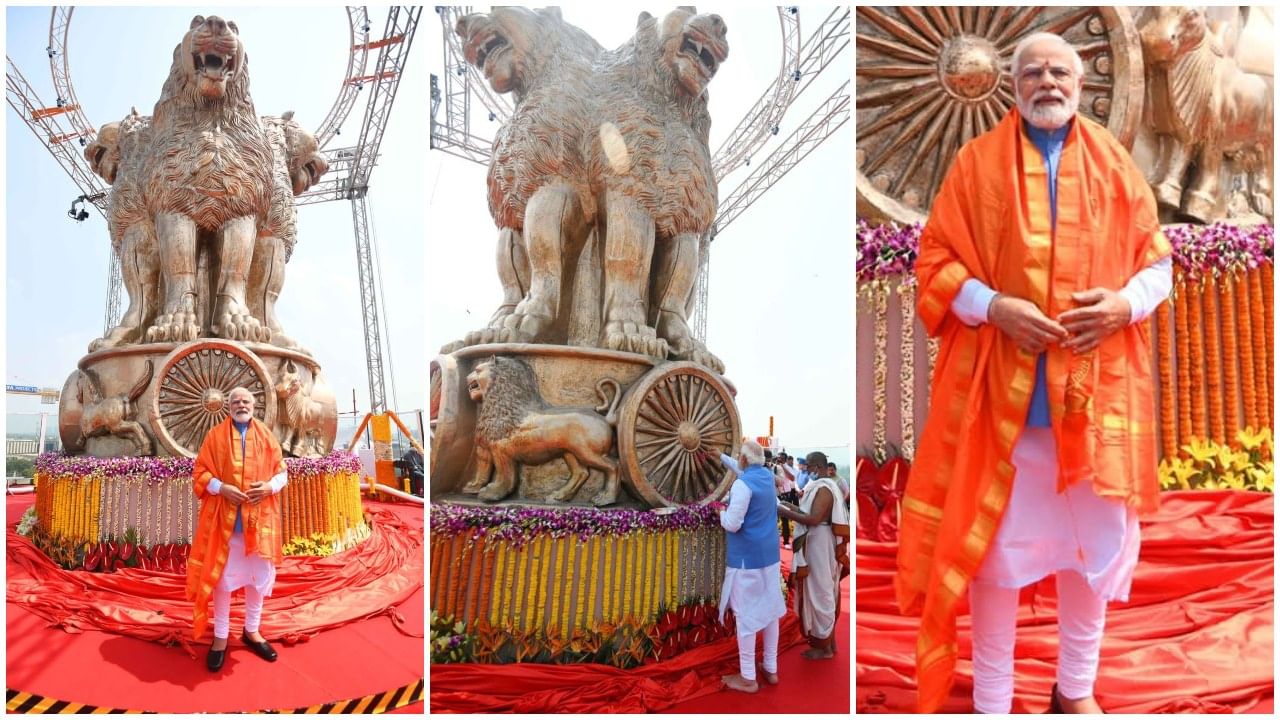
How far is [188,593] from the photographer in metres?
3.26

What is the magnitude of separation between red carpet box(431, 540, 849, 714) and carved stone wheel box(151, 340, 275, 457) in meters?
1.98

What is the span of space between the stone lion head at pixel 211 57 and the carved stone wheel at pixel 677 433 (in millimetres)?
2849

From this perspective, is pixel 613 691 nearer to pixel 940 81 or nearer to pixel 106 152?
pixel 940 81

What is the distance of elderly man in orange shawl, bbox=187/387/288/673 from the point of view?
10.5ft

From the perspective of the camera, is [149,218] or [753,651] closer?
[753,651]

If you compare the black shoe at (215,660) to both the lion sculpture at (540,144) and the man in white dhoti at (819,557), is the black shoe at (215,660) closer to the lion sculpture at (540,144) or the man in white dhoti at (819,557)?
the lion sculpture at (540,144)

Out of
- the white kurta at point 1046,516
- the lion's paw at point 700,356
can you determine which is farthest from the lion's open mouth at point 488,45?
the white kurta at point 1046,516

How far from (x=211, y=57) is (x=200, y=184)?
684mm

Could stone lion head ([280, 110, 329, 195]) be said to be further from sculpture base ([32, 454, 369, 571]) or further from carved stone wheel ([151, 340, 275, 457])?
sculpture base ([32, 454, 369, 571])

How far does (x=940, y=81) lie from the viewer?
3.33m

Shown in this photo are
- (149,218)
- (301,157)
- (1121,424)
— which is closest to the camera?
(1121,424)

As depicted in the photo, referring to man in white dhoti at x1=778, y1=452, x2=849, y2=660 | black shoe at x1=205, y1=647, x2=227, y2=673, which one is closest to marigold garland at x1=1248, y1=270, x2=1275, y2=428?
man in white dhoti at x1=778, y1=452, x2=849, y2=660

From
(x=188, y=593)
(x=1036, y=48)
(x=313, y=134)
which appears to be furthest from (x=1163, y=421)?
(x=313, y=134)

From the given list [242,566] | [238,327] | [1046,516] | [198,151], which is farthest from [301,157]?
[1046,516]
